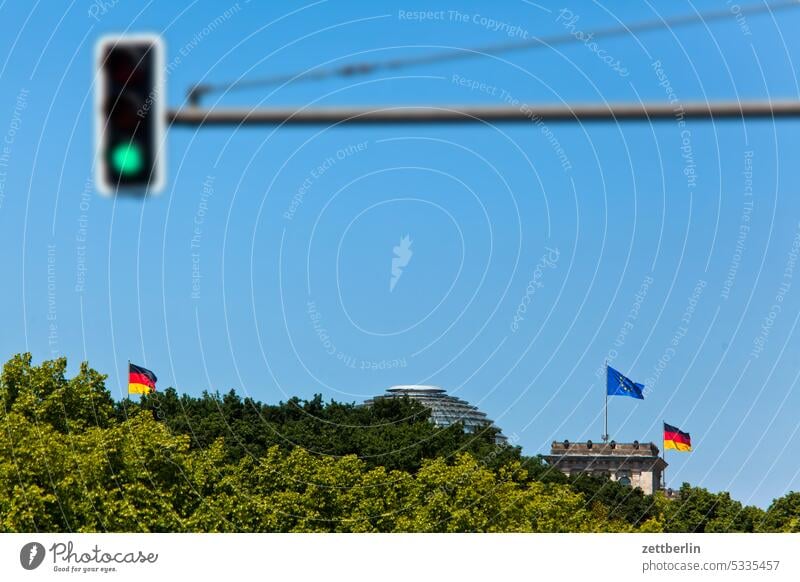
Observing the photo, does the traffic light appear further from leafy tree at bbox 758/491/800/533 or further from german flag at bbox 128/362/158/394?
leafy tree at bbox 758/491/800/533

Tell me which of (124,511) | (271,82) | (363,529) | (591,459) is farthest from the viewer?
(591,459)

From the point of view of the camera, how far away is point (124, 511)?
6894cm

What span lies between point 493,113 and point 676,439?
98944mm

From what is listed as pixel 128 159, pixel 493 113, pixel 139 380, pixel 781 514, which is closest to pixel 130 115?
pixel 128 159

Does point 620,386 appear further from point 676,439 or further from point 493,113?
point 493,113

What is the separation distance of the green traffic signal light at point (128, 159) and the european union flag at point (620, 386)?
9087 cm

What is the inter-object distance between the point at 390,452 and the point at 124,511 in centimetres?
3527

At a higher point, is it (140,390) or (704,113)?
(140,390)

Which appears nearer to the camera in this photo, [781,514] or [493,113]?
[493,113]

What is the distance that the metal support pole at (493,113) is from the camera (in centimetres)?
1473

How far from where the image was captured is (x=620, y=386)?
10600 cm
